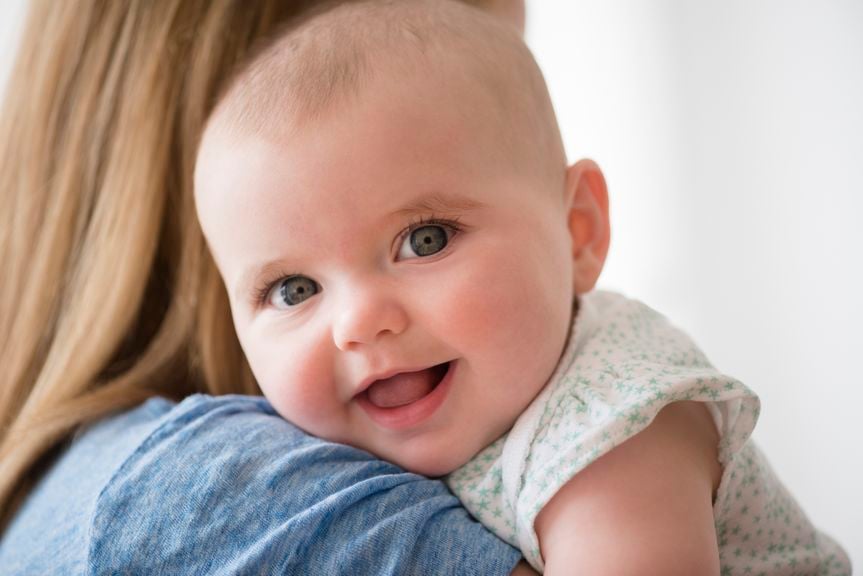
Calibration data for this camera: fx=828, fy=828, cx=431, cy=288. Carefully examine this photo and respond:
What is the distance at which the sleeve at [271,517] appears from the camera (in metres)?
0.81

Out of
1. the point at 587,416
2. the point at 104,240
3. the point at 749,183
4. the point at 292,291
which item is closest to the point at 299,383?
the point at 292,291

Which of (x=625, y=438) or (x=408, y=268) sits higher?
(x=408, y=268)

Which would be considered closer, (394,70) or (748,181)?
(394,70)

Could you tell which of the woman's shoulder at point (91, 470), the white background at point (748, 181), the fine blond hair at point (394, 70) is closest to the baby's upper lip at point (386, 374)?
the woman's shoulder at point (91, 470)

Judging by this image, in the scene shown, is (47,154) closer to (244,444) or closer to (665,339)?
(244,444)

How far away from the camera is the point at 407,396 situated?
1000mm

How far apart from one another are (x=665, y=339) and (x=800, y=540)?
1.04 ft

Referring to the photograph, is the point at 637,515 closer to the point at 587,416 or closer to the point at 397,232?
the point at 587,416

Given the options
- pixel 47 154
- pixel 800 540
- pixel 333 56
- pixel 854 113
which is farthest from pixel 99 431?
pixel 854 113

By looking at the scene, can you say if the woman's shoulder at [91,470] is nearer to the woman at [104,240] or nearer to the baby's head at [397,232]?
the woman at [104,240]

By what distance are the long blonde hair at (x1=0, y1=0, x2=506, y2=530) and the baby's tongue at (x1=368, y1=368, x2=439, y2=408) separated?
0.40 meters

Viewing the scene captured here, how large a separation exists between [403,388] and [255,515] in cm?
25

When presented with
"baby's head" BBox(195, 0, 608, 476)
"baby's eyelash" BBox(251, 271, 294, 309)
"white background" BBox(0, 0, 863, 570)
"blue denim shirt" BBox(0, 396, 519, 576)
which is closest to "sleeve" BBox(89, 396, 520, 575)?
"blue denim shirt" BBox(0, 396, 519, 576)

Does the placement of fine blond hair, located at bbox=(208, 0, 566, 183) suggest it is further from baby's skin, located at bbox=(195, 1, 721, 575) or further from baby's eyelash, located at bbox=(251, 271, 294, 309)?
baby's eyelash, located at bbox=(251, 271, 294, 309)
